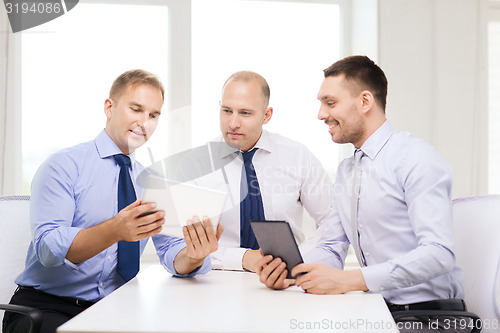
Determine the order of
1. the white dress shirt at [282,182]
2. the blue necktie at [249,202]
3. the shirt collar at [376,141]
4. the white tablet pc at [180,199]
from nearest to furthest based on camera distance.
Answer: the white tablet pc at [180,199]
the shirt collar at [376,141]
the blue necktie at [249,202]
the white dress shirt at [282,182]

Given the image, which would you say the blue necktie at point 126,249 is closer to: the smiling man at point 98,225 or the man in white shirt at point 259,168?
the smiling man at point 98,225

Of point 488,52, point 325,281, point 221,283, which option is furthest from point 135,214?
point 488,52

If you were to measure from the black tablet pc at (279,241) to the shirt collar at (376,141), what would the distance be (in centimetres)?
55

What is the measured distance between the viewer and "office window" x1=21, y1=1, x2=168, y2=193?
3.71 m

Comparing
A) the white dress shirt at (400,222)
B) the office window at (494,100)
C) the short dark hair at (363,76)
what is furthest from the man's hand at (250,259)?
the office window at (494,100)

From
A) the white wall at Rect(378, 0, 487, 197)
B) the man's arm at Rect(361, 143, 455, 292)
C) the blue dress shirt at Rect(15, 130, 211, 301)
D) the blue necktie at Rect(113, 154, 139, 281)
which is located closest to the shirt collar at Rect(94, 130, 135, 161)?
the blue dress shirt at Rect(15, 130, 211, 301)

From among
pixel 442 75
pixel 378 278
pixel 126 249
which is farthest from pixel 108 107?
pixel 442 75

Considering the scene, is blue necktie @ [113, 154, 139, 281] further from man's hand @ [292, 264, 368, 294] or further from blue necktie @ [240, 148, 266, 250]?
man's hand @ [292, 264, 368, 294]

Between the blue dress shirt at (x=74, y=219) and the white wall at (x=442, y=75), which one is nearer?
the blue dress shirt at (x=74, y=219)

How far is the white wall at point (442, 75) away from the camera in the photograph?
12.7ft

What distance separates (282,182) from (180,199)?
3.48ft

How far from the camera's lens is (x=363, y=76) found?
2080 millimetres

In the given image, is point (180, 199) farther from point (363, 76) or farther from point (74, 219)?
point (363, 76)

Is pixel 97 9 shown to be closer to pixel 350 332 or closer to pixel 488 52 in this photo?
pixel 488 52
